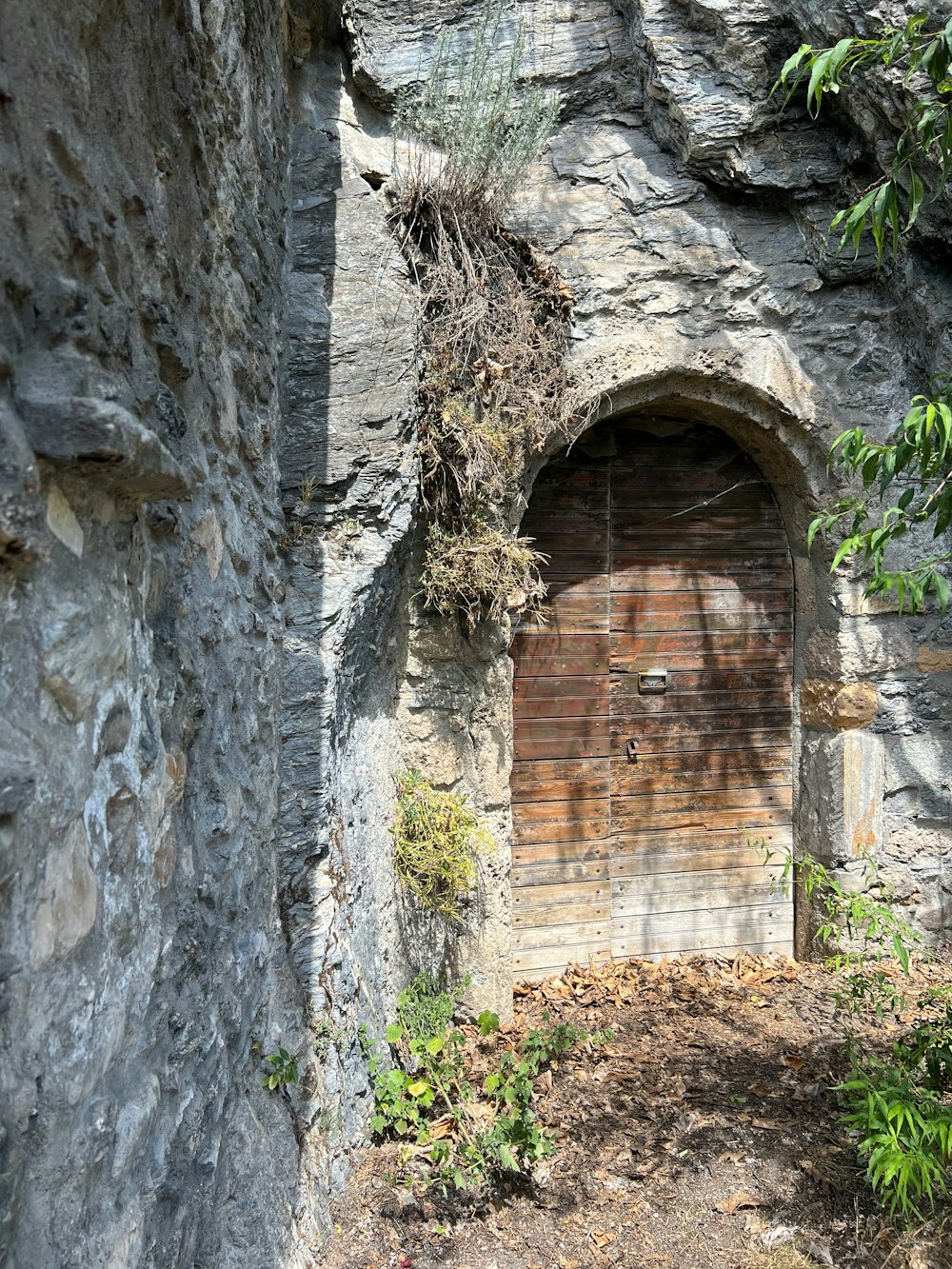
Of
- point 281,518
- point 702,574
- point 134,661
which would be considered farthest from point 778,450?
point 134,661

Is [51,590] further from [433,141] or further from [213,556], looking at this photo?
[433,141]

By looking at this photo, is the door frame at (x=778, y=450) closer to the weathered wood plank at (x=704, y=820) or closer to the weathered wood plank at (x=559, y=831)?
the weathered wood plank at (x=704, y=820)

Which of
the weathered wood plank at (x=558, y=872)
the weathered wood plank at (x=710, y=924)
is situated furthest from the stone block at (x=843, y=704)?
the weathered wood plank at (x=558, y=872)

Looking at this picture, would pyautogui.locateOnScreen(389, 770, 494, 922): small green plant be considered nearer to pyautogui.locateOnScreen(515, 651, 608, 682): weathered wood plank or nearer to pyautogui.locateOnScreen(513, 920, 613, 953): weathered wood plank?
pyautogui.locateOnScreen(513, 920, 613, 953): weathered wood plank

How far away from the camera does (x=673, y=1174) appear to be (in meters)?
2.66

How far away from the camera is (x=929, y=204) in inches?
138

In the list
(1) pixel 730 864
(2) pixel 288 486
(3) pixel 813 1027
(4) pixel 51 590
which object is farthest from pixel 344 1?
(3) pixel 813 1027

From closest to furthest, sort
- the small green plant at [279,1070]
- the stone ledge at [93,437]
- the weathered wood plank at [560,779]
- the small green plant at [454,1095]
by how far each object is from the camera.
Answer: the stone ledge at [93,437] → the small green plant at [279,1070] → the small green plant at [454,1095] → the weathered wood plank at [560,779]

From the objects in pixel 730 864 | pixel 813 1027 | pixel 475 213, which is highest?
pixel 475 213

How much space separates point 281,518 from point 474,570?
32.0 inches

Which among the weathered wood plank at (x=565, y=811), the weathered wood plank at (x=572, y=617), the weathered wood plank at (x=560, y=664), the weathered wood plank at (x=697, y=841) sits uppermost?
the weathered wood plank at (x=572, y=617)

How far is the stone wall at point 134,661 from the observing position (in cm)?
106

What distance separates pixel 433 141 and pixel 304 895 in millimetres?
2701

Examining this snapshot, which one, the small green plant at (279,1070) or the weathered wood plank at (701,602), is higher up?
the weathered wood plank at (701,602)
